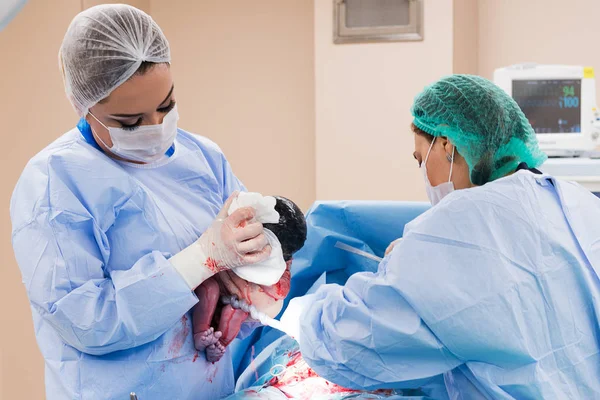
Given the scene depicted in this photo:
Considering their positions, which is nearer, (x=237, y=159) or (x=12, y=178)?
(x=12, y=178)

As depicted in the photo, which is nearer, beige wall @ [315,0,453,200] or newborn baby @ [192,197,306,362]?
newborn baby @ [192,197,306,362]

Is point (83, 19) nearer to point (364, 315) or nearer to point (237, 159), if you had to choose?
point (364, 315)

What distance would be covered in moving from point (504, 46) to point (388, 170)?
3.29ft

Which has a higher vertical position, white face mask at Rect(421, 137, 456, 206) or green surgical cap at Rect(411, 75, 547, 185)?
green surgical cap at Rect(411, 75, 547, 185)

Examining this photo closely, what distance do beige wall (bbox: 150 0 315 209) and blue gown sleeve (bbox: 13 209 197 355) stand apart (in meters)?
2.91

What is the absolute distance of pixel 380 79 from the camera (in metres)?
3.67

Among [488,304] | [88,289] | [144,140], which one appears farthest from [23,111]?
[488,304]

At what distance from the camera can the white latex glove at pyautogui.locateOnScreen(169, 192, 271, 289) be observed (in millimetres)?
1312

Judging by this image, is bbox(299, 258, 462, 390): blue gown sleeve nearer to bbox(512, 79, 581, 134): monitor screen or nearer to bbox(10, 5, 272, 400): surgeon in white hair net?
bbox(10, 5, 272, 400): surgeon in white hair net

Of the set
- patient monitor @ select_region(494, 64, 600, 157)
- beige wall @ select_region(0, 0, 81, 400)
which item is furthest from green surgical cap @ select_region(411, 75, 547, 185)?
beige wall @ select_region(0, 0, 81, 400)

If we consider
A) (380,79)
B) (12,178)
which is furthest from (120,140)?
(380,79)

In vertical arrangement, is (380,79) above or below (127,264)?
above

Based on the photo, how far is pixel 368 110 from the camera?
3.70m

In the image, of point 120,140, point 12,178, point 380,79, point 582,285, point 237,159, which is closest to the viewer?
point 582,285
